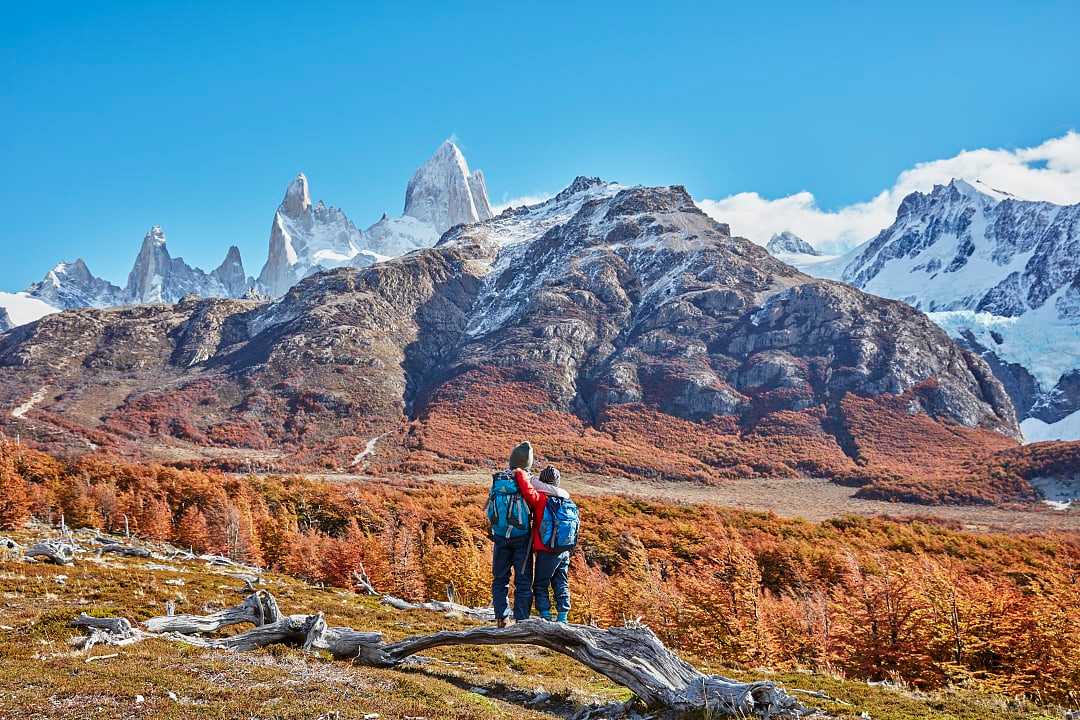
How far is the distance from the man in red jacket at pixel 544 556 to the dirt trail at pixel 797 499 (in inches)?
2534

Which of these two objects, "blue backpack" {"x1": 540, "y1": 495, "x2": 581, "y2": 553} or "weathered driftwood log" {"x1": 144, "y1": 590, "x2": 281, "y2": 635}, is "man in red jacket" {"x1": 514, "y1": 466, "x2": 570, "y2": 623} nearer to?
"blue backpack" {"x1": 540, "y1": 495, "x2": 581, "y2": 553}

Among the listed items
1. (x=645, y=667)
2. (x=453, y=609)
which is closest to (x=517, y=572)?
(x=645, y=667)

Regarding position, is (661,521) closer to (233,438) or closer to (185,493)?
(185,493)

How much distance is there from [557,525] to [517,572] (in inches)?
45.7

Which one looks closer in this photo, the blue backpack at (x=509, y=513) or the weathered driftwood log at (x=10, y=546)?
the blue backpack at (x=509, y=513)

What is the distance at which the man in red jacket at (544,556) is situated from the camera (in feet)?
35.9

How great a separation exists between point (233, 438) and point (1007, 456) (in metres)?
138

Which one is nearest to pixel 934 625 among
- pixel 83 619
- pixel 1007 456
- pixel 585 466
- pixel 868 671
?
pixel 868 671

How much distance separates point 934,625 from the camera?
1753 centimetres

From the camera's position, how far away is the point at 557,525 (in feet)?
35.9

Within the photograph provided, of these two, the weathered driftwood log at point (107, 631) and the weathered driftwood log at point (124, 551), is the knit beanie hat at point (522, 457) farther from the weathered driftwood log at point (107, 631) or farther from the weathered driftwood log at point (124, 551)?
the weathered driftwood log at point (124, 551)

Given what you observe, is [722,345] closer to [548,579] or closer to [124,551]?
[124,551]

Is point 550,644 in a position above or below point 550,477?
below

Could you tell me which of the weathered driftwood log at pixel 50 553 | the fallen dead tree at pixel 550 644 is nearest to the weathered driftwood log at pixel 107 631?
the fallen dead tree at pixel 550 644
